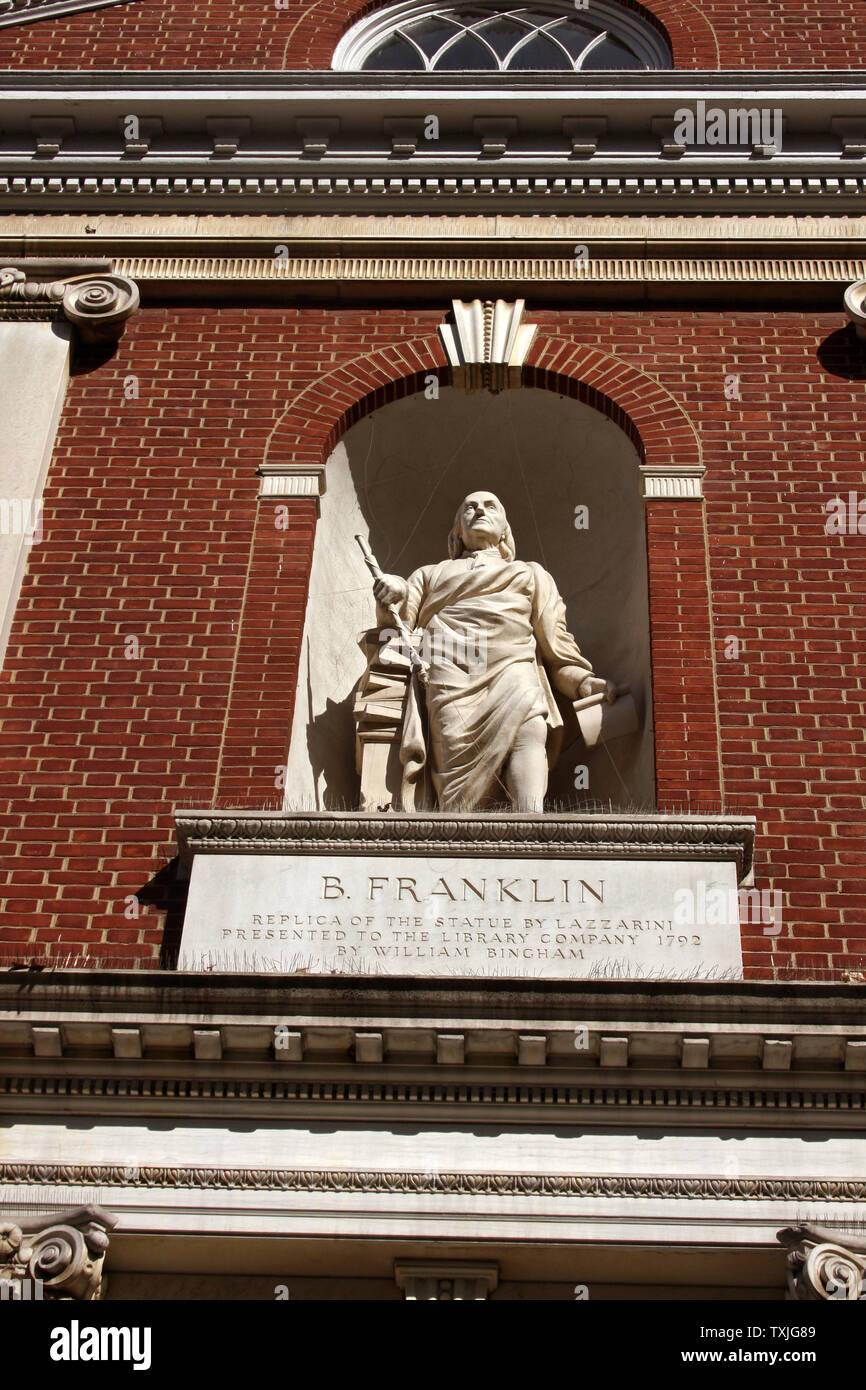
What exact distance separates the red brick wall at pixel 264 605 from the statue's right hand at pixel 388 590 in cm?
50

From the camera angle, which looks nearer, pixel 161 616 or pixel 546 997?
pixel 546 997

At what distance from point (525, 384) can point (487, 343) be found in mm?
379

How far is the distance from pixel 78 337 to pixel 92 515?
163cm

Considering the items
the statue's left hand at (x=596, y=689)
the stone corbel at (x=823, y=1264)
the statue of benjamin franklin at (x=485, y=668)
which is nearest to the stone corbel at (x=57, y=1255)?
the stone corbel at (x=823, y=1264)

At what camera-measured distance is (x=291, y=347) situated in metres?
12.8

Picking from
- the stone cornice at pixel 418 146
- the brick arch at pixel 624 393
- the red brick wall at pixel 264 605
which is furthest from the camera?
the stone cornice at pixel 418 146

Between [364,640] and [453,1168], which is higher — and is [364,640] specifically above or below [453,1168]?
above

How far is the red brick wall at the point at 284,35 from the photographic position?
49.0 ft

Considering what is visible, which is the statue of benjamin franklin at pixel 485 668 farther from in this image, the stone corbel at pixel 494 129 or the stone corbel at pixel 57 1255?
the stone corbel at pixel 57 1255

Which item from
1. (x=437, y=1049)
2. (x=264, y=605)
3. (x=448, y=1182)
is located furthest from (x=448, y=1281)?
(x=264, y=605)

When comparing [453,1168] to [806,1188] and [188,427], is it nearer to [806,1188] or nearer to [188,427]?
[806,1188]

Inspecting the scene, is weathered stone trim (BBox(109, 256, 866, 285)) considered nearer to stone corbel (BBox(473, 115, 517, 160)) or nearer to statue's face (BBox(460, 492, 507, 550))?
stone corbel (BBox(473, 115, 517, 160))
